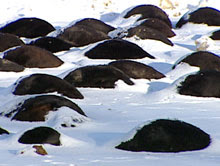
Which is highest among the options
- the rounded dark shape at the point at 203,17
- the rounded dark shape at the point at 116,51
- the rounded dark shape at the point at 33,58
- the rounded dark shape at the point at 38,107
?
the rounded dark shape at the point at 203,17

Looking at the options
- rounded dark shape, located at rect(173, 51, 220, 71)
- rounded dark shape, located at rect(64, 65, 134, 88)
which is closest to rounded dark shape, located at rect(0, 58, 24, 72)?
rounded dark shape, located at rect(64, 65, 134, 88)

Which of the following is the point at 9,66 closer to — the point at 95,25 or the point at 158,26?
the point at 95,25

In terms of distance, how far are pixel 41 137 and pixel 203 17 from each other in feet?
44.5

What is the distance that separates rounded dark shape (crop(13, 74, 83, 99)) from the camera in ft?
31.2

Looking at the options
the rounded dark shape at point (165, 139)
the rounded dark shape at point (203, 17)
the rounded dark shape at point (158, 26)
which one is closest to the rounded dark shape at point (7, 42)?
the rounded dark shape at point (158, 26)

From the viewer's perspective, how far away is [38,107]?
26.3ft

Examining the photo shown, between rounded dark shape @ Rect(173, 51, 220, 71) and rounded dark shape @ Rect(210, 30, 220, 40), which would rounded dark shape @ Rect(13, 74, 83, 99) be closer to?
rounded dark shape @ Rect(173, 51, 220, 71)

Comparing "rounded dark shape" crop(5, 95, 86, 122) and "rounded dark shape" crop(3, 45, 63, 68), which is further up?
"rounded dark shape" crop(3, 45, 63, 68)

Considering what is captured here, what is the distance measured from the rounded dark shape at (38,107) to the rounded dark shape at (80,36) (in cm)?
782

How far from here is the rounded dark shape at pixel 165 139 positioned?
6.18 meters

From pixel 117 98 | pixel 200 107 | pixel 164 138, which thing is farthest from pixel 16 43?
pixel 164 138

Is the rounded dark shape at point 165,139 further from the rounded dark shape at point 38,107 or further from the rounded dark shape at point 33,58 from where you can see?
the rounded dark shape at point 33,58

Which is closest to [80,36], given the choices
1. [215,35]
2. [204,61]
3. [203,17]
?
[215,35]

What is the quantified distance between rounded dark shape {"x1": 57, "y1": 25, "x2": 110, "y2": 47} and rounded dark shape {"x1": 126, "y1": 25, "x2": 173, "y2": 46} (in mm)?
789
